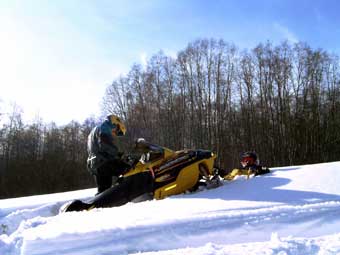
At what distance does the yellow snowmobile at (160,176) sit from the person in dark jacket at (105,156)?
0.33 meters

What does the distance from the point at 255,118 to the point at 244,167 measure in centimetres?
2477

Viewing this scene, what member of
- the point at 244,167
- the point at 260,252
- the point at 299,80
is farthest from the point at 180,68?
the point at 260,252

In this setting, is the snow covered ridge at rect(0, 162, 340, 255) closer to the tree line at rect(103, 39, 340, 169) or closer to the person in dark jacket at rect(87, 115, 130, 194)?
the person in dark jacket at rect(87, 115, 130, 194)

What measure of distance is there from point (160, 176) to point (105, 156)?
1.00 m

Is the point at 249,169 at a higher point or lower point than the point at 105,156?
lower

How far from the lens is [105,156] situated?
6512mm

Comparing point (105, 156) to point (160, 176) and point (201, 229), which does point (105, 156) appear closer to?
point (160, 176)

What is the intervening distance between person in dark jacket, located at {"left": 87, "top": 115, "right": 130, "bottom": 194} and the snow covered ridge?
1.48 metres

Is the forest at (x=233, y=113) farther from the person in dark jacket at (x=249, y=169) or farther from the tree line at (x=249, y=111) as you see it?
the person in dark jacket at (x=249, y=169)

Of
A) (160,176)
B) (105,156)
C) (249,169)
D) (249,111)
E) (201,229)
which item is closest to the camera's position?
(201,229)

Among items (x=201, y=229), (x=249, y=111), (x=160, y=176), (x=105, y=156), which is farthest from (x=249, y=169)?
(x=249, y=111)

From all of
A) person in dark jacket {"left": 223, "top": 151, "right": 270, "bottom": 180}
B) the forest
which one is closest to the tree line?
the forest

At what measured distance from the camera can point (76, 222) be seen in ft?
14.7

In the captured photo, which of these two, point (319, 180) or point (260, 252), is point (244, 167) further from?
point (260, 252)
